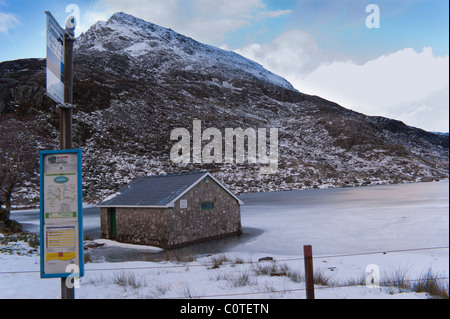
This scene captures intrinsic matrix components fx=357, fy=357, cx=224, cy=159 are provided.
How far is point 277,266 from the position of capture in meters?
10.8

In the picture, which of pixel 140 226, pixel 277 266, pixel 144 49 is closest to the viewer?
→ pixel 277 266

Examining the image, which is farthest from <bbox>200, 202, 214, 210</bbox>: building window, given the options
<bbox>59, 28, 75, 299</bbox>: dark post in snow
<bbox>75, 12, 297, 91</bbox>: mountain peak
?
<bbox>75, 12, 297, 91</bbox>: mountain peak

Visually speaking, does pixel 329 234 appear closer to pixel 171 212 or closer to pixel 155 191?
pixel 171 212

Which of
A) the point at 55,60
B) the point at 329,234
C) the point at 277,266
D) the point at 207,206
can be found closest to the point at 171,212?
the point at 207,206

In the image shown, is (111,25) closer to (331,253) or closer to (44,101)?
(44,101)

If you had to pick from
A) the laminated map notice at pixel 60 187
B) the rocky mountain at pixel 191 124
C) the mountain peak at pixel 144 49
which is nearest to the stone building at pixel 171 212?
the laminated map notice at pixel 60 187

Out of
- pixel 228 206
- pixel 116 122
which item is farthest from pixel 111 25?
pixel 228 206

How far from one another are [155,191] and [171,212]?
7.31 feet

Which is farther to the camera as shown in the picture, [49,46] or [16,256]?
[16,256]

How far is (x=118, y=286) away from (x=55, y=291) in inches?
50.7

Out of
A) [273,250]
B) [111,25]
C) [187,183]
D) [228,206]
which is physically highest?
[111,25]

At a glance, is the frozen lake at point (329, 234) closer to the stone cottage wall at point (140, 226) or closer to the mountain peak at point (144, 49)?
the stone cottage wall at point (140, 226)

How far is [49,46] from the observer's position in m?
5.32

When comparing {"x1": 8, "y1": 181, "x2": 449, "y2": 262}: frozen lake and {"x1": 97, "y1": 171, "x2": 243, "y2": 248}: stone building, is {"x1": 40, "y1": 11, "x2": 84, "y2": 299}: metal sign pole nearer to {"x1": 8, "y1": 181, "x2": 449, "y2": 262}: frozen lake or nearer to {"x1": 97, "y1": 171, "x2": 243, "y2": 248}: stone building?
{"x1": 8, "y1": 181, "x2": 449, "y2": 262}: frozen lake
